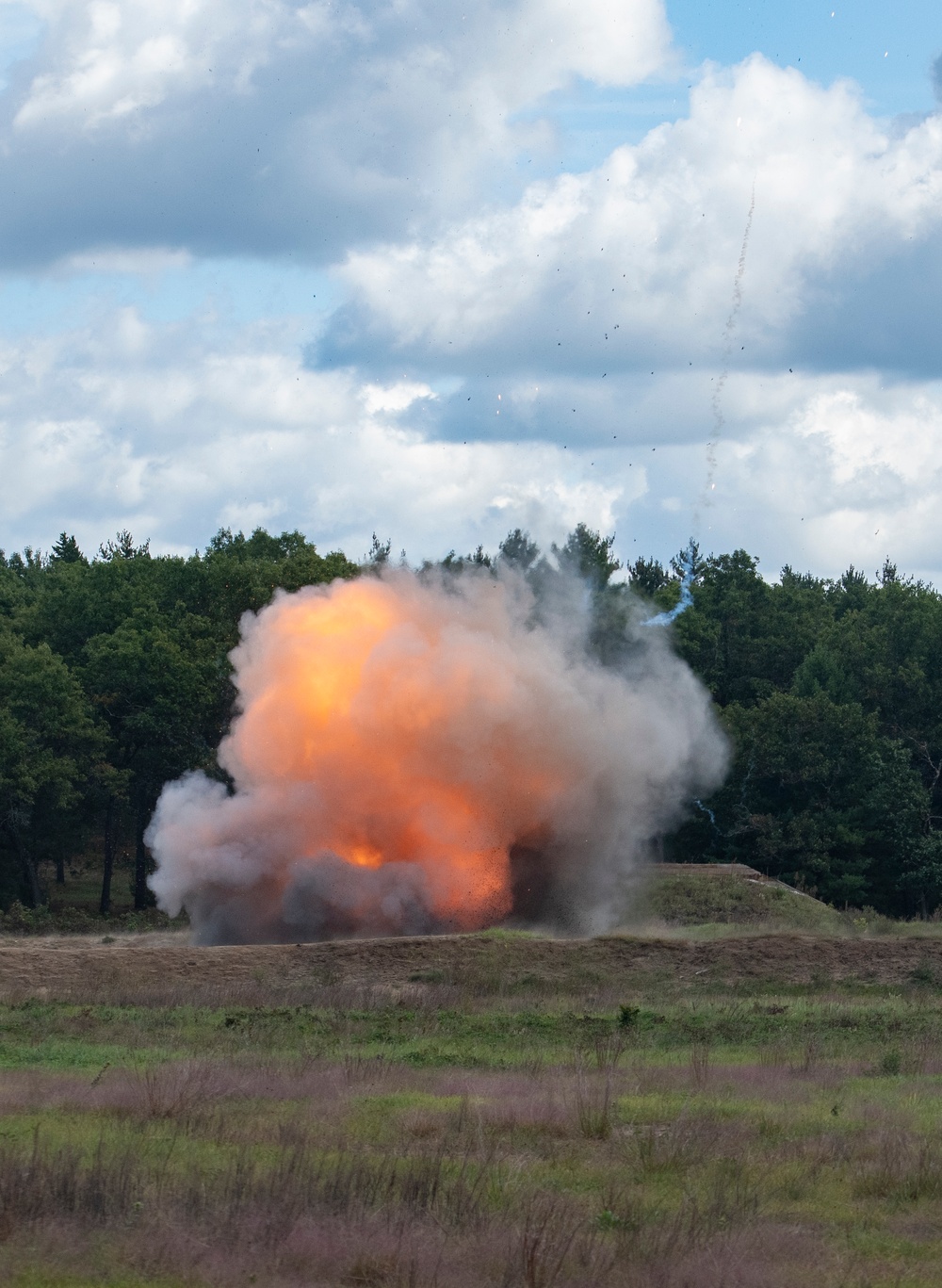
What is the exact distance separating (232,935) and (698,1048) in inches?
760

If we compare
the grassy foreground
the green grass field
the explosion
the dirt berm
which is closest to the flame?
the explosion

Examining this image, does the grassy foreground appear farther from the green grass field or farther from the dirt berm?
the dirt berm

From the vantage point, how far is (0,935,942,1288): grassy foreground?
12.0 meters

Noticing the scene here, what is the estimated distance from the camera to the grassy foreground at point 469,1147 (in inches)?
473

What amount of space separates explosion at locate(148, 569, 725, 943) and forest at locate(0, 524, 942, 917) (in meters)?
11.5

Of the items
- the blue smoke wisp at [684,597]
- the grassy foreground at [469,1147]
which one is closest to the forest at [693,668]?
the blue smoke wisp at [684,597]

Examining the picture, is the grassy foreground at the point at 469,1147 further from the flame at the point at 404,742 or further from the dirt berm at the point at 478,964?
the flame at the point at 404,742

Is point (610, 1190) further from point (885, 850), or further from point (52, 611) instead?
point (52, 611)

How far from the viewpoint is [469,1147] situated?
16156mm

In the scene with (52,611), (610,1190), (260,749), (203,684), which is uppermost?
(52,611)

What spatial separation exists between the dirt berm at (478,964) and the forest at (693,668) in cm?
1806

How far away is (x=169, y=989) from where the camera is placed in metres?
30.8

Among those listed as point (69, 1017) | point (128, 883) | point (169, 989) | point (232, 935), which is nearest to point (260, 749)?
point (232, 935)

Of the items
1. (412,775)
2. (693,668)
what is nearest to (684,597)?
(693,668)
